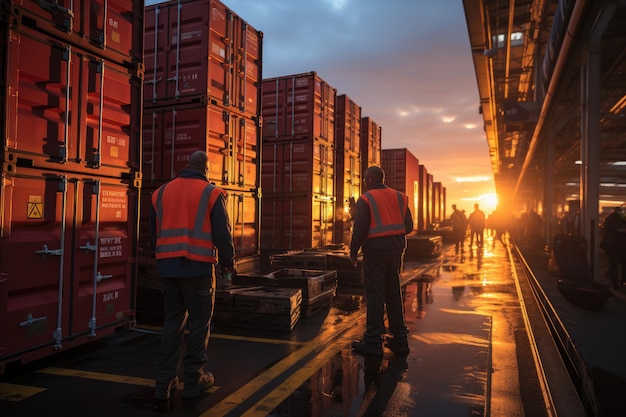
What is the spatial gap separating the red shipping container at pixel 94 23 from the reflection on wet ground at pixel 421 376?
4.09 meters

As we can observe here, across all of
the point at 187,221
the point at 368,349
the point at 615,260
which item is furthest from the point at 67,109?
the point at 615,260

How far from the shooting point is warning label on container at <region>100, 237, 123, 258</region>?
4.42 meters

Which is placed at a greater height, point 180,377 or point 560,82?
point 560,82

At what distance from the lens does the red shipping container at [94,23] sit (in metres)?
3.73

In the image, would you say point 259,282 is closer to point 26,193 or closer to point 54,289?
point 54,289

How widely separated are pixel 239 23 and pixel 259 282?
5.16m

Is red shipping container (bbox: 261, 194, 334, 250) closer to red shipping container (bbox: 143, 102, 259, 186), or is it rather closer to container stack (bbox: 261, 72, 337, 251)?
container stack (bbox: 261, 72, 337, 251)

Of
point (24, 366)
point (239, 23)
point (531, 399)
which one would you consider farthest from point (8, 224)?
point (239, 23)

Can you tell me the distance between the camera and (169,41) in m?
7.38

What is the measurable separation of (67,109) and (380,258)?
11.8 ft

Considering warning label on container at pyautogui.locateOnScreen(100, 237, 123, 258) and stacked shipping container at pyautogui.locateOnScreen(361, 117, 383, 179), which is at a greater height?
stacked shipping container at pyautogui.locateOnScreen(361, 117, 383, 179)

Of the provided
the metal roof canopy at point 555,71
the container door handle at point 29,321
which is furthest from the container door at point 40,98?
the metal roof canopy at point 555,71

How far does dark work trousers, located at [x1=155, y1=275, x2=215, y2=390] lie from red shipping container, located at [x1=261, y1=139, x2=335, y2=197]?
7.91m

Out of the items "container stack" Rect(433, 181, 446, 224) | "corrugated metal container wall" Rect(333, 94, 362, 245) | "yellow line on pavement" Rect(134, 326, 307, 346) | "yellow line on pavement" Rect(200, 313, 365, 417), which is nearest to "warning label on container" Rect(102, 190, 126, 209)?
"yellow line on pavement" Rect(134, 326, 307, 346)
